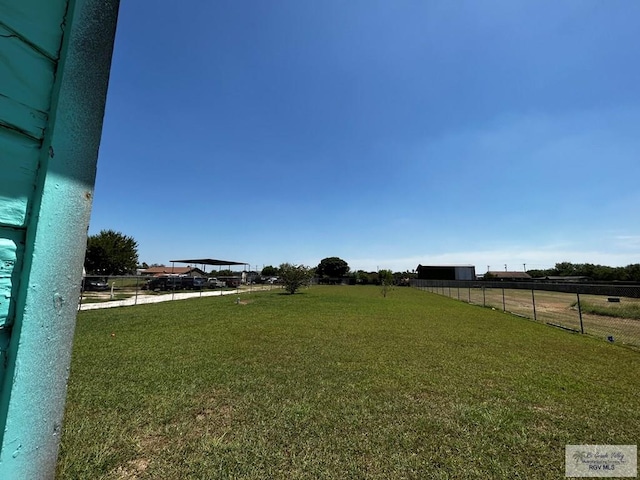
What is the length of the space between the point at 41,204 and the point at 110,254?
41997 mm

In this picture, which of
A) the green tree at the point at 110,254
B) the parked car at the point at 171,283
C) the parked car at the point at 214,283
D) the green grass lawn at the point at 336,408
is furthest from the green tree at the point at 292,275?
the green tree at the point at 110,254

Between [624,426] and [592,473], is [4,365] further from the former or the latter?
[624,426]

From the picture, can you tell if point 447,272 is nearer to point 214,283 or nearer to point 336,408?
point 214,283

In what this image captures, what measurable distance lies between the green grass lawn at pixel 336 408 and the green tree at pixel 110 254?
33.7 metres

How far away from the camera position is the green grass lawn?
7.96 ft

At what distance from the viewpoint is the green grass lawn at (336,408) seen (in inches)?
95.5

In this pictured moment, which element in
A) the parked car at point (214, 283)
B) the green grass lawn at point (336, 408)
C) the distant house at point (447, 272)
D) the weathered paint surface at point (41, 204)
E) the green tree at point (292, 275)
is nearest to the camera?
the weathered paint surface at point (41, 204)

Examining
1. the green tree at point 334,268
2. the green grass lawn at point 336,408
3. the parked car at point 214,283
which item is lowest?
the green grass lawn at point 336,408

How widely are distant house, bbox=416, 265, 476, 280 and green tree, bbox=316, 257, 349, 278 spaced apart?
770 inches

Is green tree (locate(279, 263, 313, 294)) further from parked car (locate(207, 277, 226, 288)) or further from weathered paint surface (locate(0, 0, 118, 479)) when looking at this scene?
weathered paint surface (locate(0, 0, 118, 479))

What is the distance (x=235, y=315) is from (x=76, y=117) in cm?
1087

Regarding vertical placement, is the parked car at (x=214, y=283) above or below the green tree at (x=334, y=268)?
below

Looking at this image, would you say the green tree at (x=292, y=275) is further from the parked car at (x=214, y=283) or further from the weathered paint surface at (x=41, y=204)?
the weathered paint surface at (x=41, y=204)

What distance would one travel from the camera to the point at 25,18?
89 centimetres
